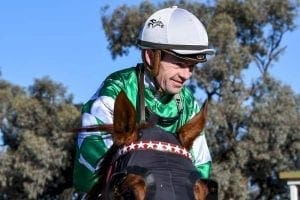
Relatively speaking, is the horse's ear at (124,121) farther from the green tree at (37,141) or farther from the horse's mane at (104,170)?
the green tree at (37,141)

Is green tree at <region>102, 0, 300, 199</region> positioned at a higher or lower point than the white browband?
higher

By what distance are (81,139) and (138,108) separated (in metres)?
0.31

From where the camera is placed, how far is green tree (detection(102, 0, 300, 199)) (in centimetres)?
3114

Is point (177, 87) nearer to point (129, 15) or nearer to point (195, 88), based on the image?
point (195, 88)

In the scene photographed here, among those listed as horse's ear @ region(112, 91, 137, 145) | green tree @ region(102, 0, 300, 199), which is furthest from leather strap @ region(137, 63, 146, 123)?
green tree @ region(102, 0, 300, 199)

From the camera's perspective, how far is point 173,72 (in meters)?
3.37

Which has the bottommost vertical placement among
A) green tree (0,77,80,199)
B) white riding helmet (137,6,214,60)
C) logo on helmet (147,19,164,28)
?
white riding helmet (137,6,214,60)

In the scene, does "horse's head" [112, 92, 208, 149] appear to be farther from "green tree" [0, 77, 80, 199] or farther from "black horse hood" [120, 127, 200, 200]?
"green tree" [0, 77, 80, 199]

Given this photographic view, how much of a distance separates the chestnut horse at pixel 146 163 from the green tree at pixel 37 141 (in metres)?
29.1

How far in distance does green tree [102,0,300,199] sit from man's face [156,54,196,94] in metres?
26.7

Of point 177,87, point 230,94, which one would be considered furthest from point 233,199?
point 177,87

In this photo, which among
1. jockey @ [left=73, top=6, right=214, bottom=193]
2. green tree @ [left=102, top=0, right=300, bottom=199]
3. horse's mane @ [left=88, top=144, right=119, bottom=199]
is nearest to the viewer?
horse's mane @ [left=88, top=144, right=119, bottom=199]

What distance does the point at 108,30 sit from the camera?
34.5 m

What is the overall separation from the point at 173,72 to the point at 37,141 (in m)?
31.3
